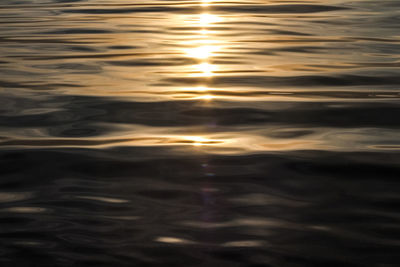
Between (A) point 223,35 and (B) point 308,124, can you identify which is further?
(A) point 223,35

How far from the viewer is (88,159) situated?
76.5 inches

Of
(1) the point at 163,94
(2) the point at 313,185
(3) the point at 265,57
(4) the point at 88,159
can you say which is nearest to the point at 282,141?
(2) the point at 313,185

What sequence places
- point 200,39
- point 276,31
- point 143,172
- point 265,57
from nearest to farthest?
point 143,172, point 265,57, point 200,39, point 276,31

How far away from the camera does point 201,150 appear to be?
6.59 feet

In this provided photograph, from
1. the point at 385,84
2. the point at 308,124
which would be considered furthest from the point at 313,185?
the point at 385,84

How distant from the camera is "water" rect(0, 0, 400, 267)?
138cm

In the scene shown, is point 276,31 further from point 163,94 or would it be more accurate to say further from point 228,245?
point 228,245

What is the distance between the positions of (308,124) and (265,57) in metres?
1.28

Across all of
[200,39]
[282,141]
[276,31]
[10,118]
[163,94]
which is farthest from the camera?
[276,31]

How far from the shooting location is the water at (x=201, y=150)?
138 centimetres

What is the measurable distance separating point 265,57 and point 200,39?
71 cm

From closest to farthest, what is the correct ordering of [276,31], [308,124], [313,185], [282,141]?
[313,185]
[282,141]
[308,124]
[276,31]

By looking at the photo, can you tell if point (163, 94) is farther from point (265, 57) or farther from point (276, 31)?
point (276, 31)

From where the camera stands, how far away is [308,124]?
7.45 feet
